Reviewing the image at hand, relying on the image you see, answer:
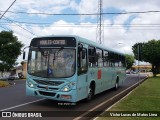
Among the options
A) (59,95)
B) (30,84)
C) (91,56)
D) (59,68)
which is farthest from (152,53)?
(59,95)

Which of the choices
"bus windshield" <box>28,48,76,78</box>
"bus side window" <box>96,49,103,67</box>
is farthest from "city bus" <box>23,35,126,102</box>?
"bus side window" <box>96,49,103,67</box>

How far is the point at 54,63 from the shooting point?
13578mm

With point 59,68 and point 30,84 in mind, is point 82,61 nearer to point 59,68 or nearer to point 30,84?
point 59,68

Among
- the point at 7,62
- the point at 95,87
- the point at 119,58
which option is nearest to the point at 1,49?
the point at 7,62

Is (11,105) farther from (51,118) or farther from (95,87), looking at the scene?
(95,87)

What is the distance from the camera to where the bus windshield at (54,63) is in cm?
1346

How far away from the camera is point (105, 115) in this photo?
37.8ft

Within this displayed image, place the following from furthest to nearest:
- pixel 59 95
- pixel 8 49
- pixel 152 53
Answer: pixel 152 53 → pixel 8 49 → pixel 59 95

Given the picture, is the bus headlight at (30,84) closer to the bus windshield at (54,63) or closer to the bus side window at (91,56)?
the bus windshield at (54,63)

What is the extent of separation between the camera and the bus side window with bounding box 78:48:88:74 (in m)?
13.9

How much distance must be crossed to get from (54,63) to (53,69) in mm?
244

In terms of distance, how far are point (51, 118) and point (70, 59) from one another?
9.98ft

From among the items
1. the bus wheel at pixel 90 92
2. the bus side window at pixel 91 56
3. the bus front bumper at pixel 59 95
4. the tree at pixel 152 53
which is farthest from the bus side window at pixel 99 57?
the tree at pixel 152 53

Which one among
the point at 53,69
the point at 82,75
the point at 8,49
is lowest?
the point at 82,75
